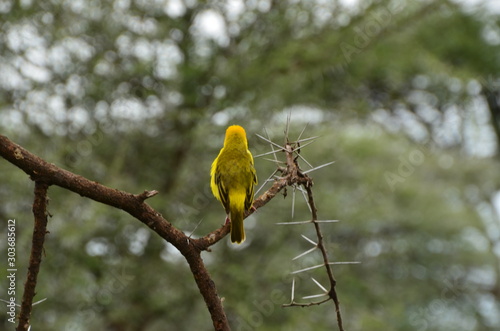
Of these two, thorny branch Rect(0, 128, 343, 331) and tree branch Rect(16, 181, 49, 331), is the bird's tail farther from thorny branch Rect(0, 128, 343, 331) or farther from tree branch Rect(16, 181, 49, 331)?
tree branch Rect(16, 181, 49, 331)

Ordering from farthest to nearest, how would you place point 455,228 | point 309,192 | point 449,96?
point 455,228, point 449,96, point 309,192

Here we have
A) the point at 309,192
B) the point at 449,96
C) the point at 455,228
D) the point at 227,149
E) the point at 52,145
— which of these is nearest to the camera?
the point at 309,192

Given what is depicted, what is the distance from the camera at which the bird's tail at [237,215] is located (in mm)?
2182

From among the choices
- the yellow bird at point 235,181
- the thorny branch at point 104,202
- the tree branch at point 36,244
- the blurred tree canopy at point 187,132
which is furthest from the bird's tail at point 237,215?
the blurred tree canopy at point 187,132

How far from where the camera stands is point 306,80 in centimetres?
870

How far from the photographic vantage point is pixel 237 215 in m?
2.20

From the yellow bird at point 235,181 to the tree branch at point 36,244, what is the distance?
71 cm

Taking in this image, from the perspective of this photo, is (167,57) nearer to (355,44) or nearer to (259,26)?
(259,26)

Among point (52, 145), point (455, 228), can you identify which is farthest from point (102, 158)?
point (455, 228)

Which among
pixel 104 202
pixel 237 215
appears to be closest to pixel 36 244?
pixel 104 202

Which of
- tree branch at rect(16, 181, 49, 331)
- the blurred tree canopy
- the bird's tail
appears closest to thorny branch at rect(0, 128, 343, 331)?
tree branch at rect(16, 181, 49, 331)

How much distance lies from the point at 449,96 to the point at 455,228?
8.60ft

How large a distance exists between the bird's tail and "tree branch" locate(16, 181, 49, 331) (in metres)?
0.74

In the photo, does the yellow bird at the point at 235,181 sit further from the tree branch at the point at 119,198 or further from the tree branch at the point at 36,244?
the tree branch at the point at 36,244
